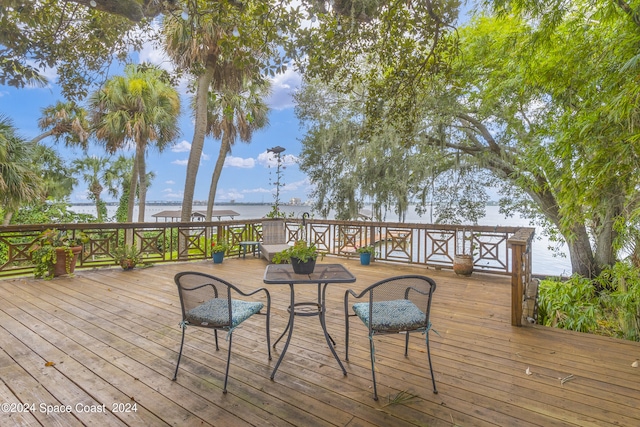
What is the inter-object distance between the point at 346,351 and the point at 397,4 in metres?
2.75

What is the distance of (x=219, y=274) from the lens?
5.34 m

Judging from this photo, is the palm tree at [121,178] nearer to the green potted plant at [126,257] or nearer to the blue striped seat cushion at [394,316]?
the green potted plant at [126,257]

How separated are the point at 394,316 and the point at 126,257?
5253 mm

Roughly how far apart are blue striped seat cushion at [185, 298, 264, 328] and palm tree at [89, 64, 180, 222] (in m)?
9.10

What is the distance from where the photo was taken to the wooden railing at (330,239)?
507cm

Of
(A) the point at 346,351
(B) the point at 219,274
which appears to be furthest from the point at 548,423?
(B) the point at 219,274

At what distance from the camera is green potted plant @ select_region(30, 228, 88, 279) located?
Result: 4.83 meters

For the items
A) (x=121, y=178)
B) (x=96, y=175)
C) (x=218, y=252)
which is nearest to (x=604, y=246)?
(x=218, y=252)

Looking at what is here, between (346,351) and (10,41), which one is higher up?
Answer: (10,41)

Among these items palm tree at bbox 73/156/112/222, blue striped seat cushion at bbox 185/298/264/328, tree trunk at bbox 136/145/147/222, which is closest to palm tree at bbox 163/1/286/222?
blue striped seat cushion at bbox 185/298/264/328

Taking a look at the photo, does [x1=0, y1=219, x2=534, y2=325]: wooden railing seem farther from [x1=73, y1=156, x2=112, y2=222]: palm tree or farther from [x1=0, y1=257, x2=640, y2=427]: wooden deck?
[x1=73, y1=156, x2=112, y2=222]: palm tree

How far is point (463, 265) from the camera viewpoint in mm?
5109

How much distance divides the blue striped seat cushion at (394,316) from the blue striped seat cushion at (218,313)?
0.78 m

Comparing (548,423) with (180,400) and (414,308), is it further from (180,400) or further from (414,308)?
(180,400)
